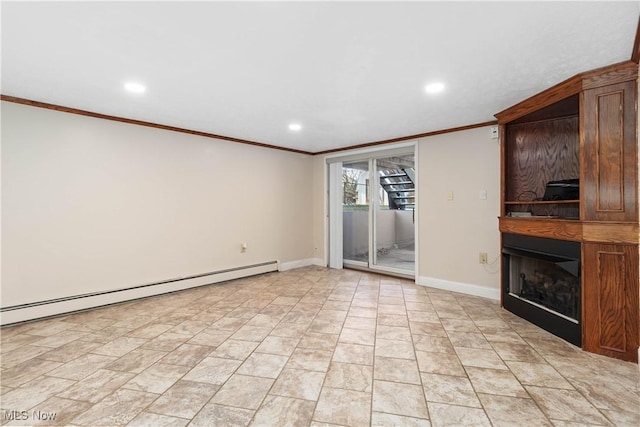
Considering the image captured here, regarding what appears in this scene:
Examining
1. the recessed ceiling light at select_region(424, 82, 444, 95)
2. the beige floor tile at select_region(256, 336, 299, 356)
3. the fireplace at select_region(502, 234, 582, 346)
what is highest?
the recessed ceiling light at select_region(424, 82, 444, 95)

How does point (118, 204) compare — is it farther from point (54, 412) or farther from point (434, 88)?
point (434, 88)

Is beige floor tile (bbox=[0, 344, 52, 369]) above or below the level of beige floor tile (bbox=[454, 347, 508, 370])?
above

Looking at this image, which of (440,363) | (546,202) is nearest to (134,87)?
(440,363)

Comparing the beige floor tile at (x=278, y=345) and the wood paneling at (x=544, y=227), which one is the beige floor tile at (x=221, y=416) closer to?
the beige floor tile at (x=278, y=345)

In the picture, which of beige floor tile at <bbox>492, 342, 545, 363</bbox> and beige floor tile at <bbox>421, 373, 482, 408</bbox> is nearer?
beige floor tile at <bbox>421, 373, 482, 408</bbox>

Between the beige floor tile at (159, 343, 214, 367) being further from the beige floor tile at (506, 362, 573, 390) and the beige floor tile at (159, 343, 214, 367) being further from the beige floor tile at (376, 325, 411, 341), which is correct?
the beige floor tile at (506, 362, 573, 390)

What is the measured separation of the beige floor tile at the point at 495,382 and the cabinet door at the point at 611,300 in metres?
0.94

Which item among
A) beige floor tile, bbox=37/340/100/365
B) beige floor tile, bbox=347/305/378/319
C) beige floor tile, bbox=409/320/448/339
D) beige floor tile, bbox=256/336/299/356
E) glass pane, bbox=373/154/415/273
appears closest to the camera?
beige floor tile, bbox=37/340/100/365

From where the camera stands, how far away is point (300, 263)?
216 inches

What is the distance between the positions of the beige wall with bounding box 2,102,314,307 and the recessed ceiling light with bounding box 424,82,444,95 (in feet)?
9.90

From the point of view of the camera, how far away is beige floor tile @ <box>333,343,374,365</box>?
216cm

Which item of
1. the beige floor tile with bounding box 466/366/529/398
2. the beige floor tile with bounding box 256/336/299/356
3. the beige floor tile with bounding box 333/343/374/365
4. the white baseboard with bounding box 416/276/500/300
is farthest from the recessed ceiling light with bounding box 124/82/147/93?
the white baseboard with bounding box 416/276/500/300

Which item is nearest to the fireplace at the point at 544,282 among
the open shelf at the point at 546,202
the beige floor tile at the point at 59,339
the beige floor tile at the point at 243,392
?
the open shelf at the point at 546,202

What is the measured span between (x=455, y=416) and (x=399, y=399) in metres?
0.31
